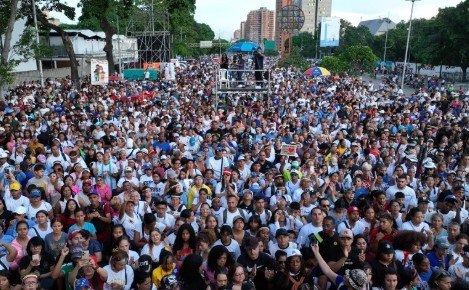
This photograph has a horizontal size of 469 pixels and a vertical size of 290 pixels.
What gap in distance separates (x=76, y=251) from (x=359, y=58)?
1358 inches

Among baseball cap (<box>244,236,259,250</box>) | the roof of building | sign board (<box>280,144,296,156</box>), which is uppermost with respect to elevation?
the roof of building

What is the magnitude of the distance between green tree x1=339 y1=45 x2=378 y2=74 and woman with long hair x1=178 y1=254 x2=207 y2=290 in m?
33.9

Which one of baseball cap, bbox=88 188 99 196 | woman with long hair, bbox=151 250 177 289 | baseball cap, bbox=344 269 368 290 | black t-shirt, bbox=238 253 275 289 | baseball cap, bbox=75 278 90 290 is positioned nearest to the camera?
baseball cap, bbox=344 269 368 290

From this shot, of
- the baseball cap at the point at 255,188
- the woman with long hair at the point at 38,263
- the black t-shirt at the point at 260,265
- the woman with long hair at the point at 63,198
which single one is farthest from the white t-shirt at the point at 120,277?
the baseball cap at the point at 255,188

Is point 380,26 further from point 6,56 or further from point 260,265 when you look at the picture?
point 260,265

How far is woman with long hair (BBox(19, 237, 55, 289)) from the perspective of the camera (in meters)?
4.45

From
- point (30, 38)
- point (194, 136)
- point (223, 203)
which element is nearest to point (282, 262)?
point (223, 203)

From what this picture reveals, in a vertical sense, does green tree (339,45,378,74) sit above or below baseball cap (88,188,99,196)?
above

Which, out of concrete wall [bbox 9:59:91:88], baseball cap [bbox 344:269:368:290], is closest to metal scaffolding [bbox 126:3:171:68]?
concrete wall [bbox 9:59:91:88]

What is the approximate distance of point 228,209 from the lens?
604 cm

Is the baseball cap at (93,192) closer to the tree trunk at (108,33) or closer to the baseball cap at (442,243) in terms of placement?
the baseball cap at (442,243)

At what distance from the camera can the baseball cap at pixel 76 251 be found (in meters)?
4.44

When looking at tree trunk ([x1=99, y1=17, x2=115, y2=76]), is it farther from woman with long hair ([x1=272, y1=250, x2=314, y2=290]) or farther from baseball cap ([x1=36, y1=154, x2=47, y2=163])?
woman with long hair ([x1=272, y1=250, x2=314, y2=290])

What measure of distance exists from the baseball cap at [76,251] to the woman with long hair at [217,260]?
54.8 inches
